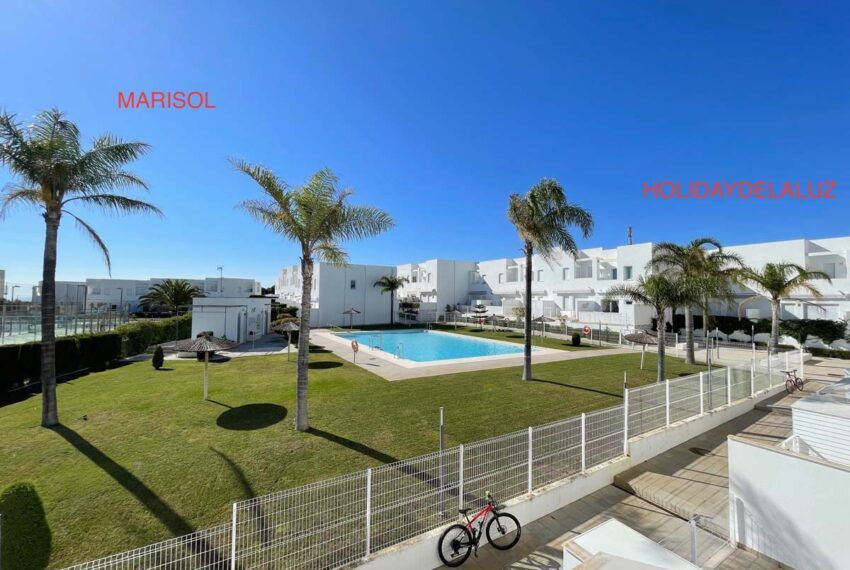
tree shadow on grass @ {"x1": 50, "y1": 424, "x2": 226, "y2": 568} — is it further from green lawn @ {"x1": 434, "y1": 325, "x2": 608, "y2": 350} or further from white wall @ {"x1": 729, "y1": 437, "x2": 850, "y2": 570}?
green lawn @ {"x1": 434, "y1": 325, "x2": 608, "y2": 350}

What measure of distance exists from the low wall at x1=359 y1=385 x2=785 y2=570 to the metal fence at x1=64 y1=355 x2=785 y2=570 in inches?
5.5

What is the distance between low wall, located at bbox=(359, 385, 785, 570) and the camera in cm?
421

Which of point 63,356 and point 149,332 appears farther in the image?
point 149,332

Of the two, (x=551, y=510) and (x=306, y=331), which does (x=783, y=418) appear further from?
(x=306, y=331)

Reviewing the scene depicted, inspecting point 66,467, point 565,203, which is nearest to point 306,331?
point 66,467

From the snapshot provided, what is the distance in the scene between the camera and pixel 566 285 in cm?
3531

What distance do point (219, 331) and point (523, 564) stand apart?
20400mm

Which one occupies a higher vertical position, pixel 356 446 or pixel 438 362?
pixel 356 446

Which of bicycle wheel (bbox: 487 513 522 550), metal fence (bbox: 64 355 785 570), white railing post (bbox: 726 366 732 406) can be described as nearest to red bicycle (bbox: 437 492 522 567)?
bicycle wheel (bbox: 487 513 522 550)

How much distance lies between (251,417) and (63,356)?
10.7m

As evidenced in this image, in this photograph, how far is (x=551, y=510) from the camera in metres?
5.50

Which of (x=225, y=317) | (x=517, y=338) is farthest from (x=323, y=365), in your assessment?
(x=517, y=338)

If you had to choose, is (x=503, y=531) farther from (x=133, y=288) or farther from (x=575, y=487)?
(x=133, y=288)

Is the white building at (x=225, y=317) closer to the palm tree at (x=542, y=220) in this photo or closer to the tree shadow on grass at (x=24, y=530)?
the tree shadow on grass at (x=24, y=530)
